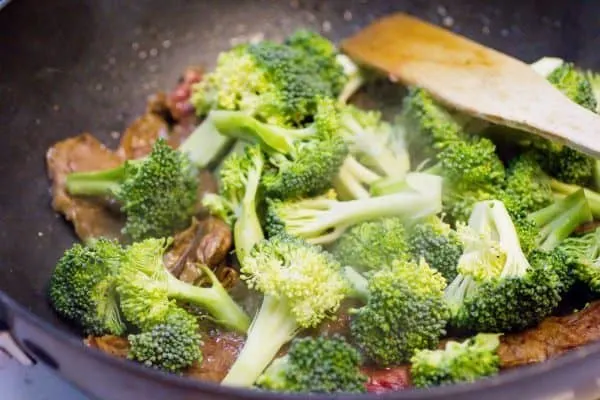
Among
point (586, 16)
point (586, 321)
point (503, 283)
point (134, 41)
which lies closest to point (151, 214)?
point (134, 41)

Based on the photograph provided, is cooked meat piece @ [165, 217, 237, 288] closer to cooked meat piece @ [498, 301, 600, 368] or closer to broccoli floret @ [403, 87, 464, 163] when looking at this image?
broccoli floret @ [403, 87, 464, 163]

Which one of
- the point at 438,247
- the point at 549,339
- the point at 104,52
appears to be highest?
the point at 104,52

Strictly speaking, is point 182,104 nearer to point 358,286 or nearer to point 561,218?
point 358,286

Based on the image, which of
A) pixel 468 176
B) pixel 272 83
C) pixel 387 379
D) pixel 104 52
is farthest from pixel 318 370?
pixel 104 52

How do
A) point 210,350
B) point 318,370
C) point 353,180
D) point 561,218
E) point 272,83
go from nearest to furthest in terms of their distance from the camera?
point 318,370 → point 210,350 → point 561,218 → point 353,180 → point 272,83

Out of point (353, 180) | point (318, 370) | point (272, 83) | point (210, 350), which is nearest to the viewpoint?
point (318, 370)

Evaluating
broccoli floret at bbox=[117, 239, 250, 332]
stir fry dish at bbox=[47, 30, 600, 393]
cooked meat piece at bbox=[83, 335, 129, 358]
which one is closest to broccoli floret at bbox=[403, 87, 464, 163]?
stir fry dish at bbox=[47, 30, 600, 393]
